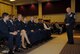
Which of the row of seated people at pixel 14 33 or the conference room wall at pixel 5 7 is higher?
the conference room wall at pixel 5 7

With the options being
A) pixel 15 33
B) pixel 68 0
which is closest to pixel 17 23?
pixel 15 33

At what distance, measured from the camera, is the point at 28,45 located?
522cm

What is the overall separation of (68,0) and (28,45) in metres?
10.5

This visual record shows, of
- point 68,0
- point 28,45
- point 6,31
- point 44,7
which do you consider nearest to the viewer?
point 6,31

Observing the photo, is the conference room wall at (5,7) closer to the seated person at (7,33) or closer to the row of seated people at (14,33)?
the row of seated people at (14,33)

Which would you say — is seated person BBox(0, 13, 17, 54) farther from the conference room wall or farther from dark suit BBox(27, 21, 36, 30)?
the conference room wall

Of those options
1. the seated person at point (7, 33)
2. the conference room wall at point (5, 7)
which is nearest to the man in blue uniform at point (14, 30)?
the seated person at point (7, 33)

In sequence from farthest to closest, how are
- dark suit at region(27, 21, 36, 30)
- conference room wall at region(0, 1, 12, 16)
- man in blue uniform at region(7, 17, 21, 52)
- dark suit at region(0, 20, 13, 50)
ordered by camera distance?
conference room wall at region(0, 1, 12, 16) → dark suit at region(27, 21, 36, 30) → man in blue uniform at region(7, 17, 21, 52) → dark suit at region(0, 20, 13, 50)

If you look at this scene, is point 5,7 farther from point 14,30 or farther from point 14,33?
point 14,33

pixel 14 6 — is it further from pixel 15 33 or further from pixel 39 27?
pixel 15 33

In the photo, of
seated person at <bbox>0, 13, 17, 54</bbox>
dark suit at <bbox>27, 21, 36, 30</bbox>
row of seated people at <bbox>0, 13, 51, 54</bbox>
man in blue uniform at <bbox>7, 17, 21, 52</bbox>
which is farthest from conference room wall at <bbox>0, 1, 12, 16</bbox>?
seated person at <bbox>0, 13, 17, 54</bbox>

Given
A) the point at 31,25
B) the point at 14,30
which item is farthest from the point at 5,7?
the point at 14,30

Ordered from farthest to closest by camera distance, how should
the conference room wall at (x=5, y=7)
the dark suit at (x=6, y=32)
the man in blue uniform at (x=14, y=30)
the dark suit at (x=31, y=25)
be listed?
the conference room wall at (x=5, y=7) < the dark suit at (x=31, y=25) < the man in blue uniform at (x=14, y=30) < the dark suit at (x=6, y=32)

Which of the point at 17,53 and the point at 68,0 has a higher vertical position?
the point at 68,0
